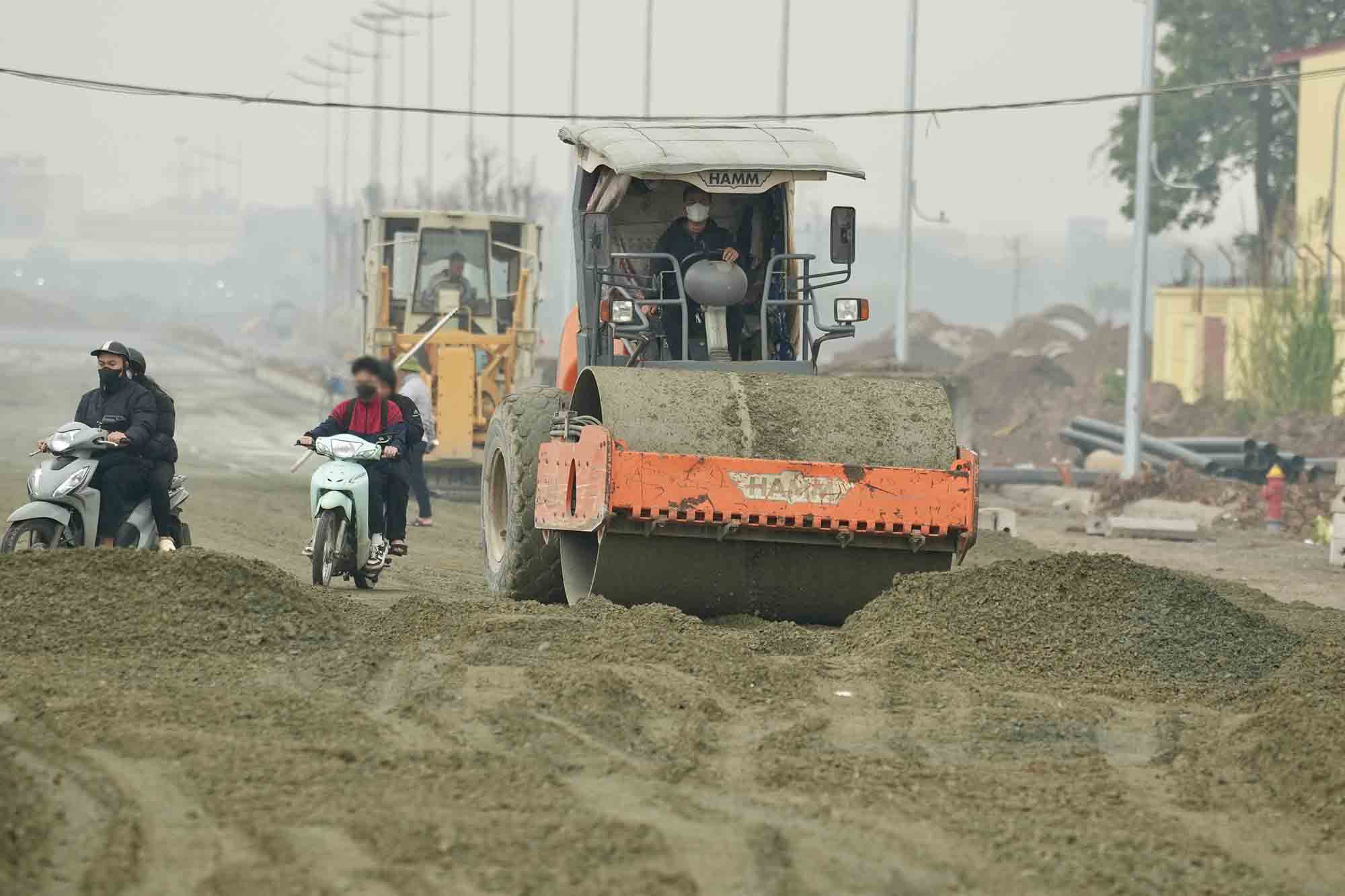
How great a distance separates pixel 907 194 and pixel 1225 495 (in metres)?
12.3

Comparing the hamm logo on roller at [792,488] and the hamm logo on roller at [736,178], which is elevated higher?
the hamm logo on roller at [736,178]

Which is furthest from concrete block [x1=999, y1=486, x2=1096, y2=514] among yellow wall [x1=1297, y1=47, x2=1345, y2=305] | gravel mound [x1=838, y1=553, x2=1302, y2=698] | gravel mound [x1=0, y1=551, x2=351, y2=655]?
gravel mound [x1=0, y1=551, x2=351, y2=655]

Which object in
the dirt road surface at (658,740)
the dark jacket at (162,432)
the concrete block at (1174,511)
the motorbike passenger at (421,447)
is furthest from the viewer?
the concrete block at (1174,511)

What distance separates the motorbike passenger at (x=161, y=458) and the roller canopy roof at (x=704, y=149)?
10.0 feet

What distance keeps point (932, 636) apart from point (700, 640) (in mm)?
1125

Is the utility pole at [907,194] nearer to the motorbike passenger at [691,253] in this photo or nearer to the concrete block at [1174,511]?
the concrete block at [1174,511]

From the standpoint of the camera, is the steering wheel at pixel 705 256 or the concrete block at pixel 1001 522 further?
the concrete block at pixel 1001 522

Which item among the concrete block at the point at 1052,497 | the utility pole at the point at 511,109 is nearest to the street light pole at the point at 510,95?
the utility pole at the point at 511,109

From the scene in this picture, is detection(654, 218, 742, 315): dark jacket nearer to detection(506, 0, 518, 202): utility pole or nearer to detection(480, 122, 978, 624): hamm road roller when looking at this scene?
detection(480, 122, 978, 624): hamm road roller

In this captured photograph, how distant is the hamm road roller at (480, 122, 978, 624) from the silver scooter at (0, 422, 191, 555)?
244 centimetres

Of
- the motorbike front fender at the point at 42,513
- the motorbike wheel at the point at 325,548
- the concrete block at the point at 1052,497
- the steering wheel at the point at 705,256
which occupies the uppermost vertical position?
the steering wheel at the point at 705,256

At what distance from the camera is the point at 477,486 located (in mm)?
24703

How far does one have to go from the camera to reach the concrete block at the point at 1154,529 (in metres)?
22.7

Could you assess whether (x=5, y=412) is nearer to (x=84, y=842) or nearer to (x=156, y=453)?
(x=156, y=453)
